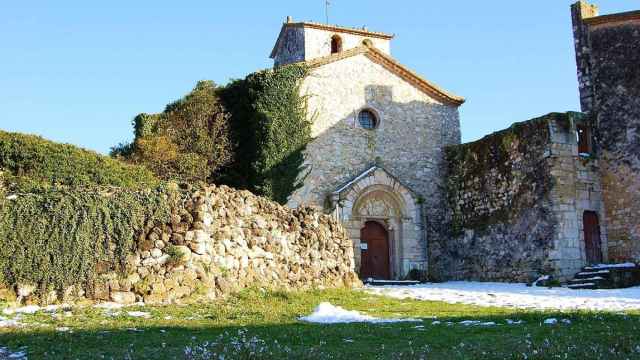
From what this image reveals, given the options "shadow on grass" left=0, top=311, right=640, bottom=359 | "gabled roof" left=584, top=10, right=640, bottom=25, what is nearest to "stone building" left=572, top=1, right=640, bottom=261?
"gabled roof" left=584, top=10, right=640, bottom=25

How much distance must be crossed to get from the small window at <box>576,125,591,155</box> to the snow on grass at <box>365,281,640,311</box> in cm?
511

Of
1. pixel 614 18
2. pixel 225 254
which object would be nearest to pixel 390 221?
pixel 614 18

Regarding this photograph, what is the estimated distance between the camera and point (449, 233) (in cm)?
2305

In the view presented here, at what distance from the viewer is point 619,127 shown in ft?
64.7

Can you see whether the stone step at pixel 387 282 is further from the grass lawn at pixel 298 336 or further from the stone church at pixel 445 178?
the grass lawn at pixel 298 336

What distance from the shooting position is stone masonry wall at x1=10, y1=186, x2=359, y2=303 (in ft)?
39.2

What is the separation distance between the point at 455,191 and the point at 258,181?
7.36 m

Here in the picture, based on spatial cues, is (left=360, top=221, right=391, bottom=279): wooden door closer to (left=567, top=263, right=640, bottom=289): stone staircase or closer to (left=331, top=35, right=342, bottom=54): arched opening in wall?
(left=567, top=263, right=640, bottom=289): stone staircase

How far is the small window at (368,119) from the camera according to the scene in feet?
75.2

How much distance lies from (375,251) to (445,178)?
3931 mm

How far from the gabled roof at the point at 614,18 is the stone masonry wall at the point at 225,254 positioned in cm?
1103

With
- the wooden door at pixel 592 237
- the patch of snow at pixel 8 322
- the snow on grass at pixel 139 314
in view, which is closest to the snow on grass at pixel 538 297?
the wooden door at pixel 592 237

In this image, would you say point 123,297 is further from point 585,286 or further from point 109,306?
point 585,286

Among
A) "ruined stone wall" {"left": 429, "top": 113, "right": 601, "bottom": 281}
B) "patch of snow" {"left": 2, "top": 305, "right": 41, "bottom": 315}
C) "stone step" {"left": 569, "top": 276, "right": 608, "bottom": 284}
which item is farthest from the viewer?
"ruined stone wall" {"left": 429, "top": 113, "right": 601, "bottom": 281}
